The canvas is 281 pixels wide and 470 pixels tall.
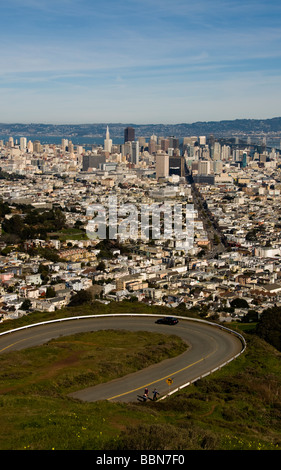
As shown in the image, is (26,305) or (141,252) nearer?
(26,305)

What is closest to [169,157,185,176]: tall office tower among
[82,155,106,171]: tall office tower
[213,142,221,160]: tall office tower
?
[82,155,106,171]: tall office tower

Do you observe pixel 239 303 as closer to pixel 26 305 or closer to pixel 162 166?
pixel 26 305

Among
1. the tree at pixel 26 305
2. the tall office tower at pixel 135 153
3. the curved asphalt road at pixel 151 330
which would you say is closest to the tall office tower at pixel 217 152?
the tall office tower at pixel 135 153

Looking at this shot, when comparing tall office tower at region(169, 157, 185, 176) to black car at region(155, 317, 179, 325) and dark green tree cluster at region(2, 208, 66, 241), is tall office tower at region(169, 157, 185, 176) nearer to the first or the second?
dark green tree cluster at region(2, 208, 66, 241)

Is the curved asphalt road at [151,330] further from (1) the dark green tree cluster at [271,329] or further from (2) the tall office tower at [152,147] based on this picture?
(2) the tall office tower at [152,147]

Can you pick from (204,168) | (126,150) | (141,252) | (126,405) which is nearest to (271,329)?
(126,405)

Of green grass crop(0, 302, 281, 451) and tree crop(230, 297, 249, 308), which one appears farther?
tree crop(230, 297, 249, 308)

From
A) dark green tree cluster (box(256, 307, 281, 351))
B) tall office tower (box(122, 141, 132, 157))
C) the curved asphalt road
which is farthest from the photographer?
tall office tower (box(122, 141, 132, 157))
